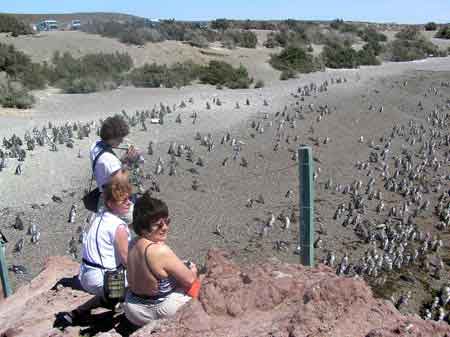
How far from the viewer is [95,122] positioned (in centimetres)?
1781

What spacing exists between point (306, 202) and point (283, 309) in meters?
1.33

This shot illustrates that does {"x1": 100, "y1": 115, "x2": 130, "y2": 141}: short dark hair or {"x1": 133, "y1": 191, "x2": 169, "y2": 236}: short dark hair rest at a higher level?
{"x1": 100, "y1": 115, "x2": 130, "y2": 141}: short dark hair

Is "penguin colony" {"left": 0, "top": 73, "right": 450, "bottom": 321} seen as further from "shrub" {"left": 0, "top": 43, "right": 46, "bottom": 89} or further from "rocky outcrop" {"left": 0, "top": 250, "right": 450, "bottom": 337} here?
"shrub" {"left": 0, "top": 43, "right": 46, "bottom": 89}

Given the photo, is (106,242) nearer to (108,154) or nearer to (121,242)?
(121,242)

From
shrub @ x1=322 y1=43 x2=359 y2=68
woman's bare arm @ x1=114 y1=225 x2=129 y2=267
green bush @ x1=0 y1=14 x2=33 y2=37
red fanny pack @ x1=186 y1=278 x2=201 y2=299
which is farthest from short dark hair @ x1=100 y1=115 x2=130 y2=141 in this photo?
green bush @ x1=0 y1=14 x2=33 y2=37

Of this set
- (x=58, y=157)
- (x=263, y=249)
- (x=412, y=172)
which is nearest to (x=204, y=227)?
(x=263, y=249)

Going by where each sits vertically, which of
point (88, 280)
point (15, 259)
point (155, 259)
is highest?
point (155, 259)

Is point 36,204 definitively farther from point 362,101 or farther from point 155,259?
point 362,101

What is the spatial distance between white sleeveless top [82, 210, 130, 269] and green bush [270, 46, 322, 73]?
26.7 meters

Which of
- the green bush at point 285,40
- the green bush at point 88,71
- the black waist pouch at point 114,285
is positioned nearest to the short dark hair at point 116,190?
Answer: the black waist pouch at point 114,285

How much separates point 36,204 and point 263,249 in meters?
4.54

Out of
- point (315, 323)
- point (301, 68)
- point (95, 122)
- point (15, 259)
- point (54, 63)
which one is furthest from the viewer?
point (301, 68)

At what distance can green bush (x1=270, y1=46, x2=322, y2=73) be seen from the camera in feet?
108

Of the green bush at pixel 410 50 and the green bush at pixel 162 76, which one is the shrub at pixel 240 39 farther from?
the green bush at pixel 162 76
